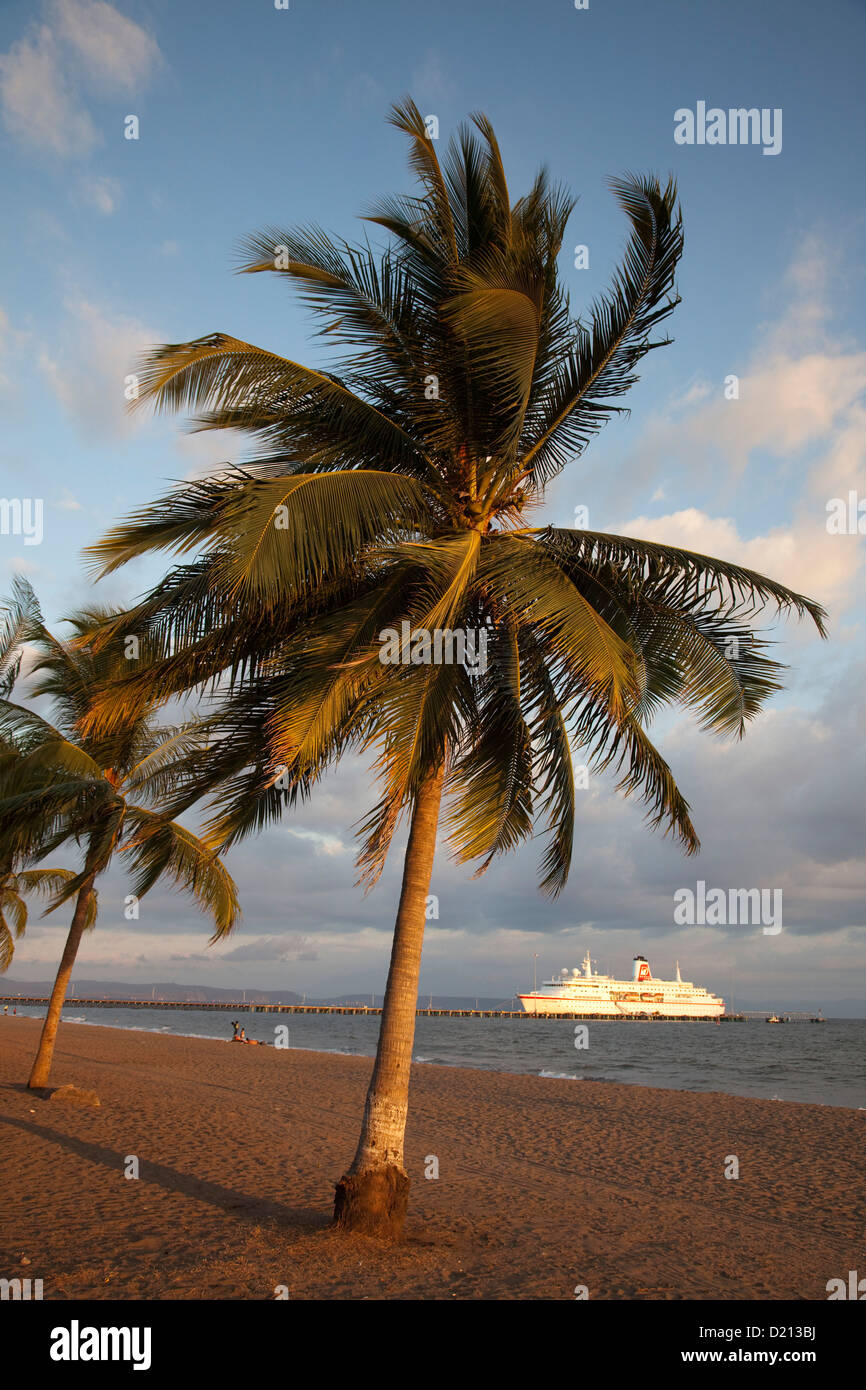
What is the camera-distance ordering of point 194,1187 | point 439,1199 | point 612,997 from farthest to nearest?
point 612,997 < point 439,1199 < point 194,1187

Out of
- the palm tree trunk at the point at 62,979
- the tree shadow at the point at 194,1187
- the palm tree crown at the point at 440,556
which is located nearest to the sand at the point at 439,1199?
the tree shadow at the point at 194,1187

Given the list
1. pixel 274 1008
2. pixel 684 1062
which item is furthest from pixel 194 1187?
pixel 274 1008

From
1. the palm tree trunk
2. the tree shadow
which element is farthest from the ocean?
the tree shadow

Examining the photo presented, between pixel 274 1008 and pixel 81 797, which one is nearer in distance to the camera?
pixel 81 797

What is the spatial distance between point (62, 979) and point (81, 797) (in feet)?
14.0

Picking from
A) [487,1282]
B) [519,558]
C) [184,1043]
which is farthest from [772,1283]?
[184,1043]

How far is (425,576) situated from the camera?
7496mm

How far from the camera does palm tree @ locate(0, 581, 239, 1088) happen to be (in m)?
13.1

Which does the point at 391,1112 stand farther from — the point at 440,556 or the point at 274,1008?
the point at 274,1008

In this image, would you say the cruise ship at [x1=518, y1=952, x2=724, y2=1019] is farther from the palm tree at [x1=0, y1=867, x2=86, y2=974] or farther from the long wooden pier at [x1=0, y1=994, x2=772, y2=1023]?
the palm tree at [x1=0, y1=867, x2=86, y2=974]

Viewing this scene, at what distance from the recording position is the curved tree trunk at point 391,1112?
22.4 feet

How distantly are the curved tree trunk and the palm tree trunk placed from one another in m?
9.36
